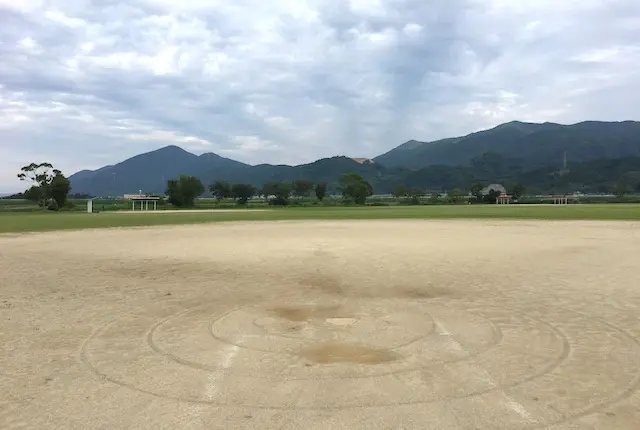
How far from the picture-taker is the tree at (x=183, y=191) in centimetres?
9538

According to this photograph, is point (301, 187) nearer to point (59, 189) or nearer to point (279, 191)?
point (279, 191)

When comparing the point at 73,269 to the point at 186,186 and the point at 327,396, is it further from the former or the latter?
the point at 186,186

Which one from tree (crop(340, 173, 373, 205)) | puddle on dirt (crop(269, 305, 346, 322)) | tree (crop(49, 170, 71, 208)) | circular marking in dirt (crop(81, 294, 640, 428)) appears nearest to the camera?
circular marking in dirt (crop(81, 294, 640, 428))

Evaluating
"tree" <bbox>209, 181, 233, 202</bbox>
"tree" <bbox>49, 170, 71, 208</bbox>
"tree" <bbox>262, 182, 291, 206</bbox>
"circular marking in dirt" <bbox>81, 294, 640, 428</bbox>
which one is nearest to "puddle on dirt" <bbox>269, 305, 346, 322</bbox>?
"circular marking in dirt" <bbox>81, 294, 640, 428</bbox>

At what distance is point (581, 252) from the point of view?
52.2ft

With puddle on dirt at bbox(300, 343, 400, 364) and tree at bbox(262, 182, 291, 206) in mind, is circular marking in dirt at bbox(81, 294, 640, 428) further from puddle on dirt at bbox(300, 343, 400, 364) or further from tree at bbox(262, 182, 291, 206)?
tree at bbox(262, 182, 291, 206)

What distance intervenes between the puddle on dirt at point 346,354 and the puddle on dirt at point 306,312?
163 centimetres

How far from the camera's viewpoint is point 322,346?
20.0 ft

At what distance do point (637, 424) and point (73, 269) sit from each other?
13.2 m

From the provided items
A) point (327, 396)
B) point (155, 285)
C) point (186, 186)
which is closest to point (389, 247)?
point (155, 285)

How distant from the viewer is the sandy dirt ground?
4.14 metres

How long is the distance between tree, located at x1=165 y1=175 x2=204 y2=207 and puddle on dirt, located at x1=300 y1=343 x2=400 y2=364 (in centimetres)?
9359

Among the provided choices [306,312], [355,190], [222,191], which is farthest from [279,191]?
[306,312]

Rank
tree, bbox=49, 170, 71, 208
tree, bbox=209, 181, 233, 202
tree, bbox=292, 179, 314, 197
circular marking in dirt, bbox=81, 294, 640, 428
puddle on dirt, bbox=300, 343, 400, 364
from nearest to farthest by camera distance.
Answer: circular marking in dirt, bbox=81, 294, 640, 428, puddle on dirt, bbox=300, 343, 400, 364, tree, bbox=49, 170, 71, 208, tree, bbox=209, 181, 233, 202, tree, bbox=292, 179, 314, 197
